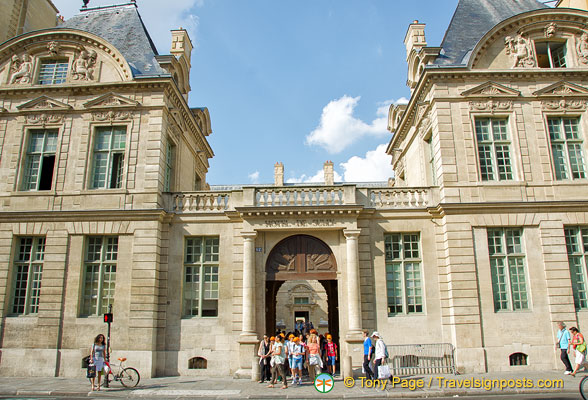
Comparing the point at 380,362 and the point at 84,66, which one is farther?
the point at 84,66

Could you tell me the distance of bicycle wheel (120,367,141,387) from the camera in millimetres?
13480

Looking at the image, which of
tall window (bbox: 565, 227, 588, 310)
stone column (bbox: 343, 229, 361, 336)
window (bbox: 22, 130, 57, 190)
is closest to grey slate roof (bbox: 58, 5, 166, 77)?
window (bbox: 22, 130, 57, 190)

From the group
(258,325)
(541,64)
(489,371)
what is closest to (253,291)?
(258,325)

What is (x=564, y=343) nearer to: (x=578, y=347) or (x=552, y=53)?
(x=578, y=347)

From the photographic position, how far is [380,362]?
1303cm

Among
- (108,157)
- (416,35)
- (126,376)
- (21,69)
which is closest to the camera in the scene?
(126,376)

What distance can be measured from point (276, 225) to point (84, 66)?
33.7 ft

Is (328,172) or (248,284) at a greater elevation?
(328,172)

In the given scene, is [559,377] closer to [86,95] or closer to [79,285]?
[79,285]

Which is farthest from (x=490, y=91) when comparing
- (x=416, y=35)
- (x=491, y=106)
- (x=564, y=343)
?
(x=564, y=343)

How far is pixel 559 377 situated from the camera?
13086mm

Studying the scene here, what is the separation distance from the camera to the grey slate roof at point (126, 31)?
18.8m

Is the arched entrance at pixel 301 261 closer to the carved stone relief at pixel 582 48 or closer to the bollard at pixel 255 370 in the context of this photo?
the bollard at pixel 255 370

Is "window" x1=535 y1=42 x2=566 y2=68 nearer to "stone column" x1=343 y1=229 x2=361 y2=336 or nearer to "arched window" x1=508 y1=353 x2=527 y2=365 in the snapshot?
"stone column" x1=343 y1=229 x2=361 y2=336
